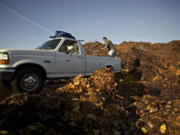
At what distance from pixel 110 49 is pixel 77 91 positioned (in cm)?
421

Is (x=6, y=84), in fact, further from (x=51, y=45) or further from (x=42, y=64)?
(x=51, y=45)

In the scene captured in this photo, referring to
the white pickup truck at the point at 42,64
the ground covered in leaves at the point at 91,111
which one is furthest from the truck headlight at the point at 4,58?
the ground covered in leaves at the point at 91,111

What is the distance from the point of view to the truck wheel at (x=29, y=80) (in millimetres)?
2888

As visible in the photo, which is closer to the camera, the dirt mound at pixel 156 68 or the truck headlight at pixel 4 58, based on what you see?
the truck headlight at pixel 4 58

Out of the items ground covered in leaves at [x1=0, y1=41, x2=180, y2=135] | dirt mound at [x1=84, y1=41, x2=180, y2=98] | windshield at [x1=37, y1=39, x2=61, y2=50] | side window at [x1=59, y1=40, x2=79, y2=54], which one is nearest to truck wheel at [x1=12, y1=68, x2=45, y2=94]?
ground covered in leaves at [x1=0, y1=41, x2=180, y2=135]

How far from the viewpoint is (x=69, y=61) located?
13.2ft

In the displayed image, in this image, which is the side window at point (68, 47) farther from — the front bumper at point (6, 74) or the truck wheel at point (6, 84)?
the truck wheel at point (6, 84)

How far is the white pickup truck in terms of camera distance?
290 centimetres

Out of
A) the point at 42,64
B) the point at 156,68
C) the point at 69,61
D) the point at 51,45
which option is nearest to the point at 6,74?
the point at 42,64

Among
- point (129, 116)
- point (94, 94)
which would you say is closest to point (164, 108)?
point (129, 116)

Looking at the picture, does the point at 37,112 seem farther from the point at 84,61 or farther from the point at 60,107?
the point at 84,61

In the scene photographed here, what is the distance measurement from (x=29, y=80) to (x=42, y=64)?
60 centimetres

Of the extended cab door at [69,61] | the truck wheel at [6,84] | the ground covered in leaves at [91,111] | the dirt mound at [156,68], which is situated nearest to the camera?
the ground covered in leaves at [91,111]

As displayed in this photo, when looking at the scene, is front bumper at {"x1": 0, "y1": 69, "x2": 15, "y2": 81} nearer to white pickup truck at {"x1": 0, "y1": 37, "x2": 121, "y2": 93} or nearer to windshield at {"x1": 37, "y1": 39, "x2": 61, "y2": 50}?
white pickup truck at {"x1": 0, "y1": 37, "x2": 121, "y2": 93}
